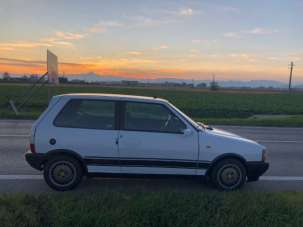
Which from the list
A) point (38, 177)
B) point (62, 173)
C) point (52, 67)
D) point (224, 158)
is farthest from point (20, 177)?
point (52, 67)

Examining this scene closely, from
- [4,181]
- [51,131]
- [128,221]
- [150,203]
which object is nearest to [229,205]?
[150,203]

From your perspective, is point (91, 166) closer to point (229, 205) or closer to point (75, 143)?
point (75, 143)

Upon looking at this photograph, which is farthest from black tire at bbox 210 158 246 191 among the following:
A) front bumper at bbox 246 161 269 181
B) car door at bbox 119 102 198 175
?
car door at bbox 119 102 198 175

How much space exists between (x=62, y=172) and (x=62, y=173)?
0.6 inches

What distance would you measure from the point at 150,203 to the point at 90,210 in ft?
2.56

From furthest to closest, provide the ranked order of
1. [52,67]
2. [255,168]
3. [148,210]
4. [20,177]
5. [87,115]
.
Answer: [52,67]
[20,177]
[255,168]
[87,115]
[148,210]

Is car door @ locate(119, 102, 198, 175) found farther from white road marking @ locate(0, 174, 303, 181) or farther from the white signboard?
the white signboard

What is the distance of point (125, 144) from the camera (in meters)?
5.79

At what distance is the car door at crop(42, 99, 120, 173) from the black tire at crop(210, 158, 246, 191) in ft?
5.40

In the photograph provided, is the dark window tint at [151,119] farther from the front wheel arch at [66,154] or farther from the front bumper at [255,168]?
the front bumper at [255,168]

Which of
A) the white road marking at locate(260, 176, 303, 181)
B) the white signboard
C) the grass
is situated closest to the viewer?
the grass

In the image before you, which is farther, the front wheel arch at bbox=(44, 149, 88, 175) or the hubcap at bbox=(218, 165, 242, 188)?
the hubcap at bbox=(218, 165, 242, 188)

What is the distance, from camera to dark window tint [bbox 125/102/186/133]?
5.91m

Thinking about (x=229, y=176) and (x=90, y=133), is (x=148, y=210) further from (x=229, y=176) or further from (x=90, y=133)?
(x=229, y=176)
